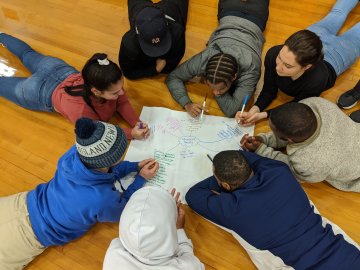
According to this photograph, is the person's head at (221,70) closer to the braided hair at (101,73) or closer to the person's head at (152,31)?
the person's head at (152,31)

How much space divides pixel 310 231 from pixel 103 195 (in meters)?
0.65

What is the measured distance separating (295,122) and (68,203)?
30.3 inches

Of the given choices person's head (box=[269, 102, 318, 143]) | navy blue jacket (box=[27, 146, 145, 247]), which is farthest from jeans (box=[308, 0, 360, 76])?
navy blue jacket (box=[27, 146, 145, 247])

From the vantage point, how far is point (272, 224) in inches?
36.4

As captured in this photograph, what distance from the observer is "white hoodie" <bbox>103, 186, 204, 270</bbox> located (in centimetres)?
80

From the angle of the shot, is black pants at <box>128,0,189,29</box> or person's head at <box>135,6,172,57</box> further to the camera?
black pants at <box>128,0,189,29</box>

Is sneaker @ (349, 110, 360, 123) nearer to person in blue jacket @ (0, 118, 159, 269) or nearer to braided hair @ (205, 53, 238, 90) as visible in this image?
braided hair @ (205, 53, 238, 90)

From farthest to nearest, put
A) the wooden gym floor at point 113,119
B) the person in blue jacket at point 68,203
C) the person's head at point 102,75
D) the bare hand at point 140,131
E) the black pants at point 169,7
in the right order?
the black pants at point 169,7
the bare hand at point 140,131
the wooden gym floor at point 113,119
the person's head at point 102,75
the person in blue jacket at point 68,203

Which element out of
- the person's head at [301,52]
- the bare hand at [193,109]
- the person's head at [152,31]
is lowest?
the bare hand at [193,109]

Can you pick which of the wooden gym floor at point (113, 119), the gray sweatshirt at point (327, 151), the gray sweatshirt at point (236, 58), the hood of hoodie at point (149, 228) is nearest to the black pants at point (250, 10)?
the gray sweatshirt at point (236, 58)

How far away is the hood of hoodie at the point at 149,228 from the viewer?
0.80 meters

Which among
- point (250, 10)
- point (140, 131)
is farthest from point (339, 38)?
point (140, 131)

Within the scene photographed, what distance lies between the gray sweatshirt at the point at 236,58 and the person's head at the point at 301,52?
20cm

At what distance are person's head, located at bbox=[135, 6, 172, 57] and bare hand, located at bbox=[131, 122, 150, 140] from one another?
29cm
